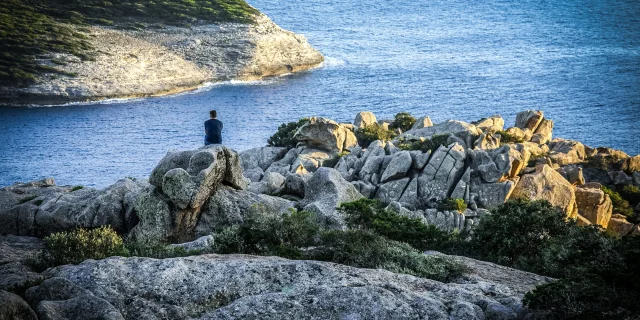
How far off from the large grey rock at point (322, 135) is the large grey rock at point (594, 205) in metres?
27.2

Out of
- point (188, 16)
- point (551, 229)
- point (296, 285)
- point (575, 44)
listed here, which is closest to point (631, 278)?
point (296, 285)

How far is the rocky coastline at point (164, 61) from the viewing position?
14462 cm

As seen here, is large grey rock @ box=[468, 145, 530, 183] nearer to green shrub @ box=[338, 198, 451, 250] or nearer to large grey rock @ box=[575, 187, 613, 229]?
large grey rock @ box=[575, 187, 613, 229]

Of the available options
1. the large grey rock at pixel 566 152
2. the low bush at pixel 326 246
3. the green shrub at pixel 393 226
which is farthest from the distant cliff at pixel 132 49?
the low bush at pixel 326 246

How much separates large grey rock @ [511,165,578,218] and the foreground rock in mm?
37705

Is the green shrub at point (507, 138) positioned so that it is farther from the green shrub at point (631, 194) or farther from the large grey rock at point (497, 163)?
the large grey rock at point (497, 163)

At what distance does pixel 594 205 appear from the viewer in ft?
206

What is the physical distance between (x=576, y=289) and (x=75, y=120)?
117998mm

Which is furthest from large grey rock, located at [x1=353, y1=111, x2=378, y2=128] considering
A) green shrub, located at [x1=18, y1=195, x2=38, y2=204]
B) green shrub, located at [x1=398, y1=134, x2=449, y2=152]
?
green shrub, located at [x1=18, y1=195, x2=38, y2=204]

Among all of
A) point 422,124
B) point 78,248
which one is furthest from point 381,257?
point 422,124

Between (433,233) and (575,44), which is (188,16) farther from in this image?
(433,233)

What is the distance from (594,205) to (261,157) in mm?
32619

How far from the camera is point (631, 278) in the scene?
20703 millimetres

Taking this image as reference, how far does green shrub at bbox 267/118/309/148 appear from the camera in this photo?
85750mm
